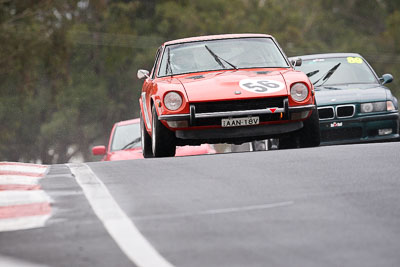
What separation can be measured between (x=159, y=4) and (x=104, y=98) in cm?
739

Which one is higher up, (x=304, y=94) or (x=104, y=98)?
(x=304, y=94)

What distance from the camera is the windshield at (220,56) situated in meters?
11.9

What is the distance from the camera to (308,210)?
5992 mm

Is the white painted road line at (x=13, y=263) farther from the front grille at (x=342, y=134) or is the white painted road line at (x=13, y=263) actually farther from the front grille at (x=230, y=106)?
the front grille at (x=342, y=134)

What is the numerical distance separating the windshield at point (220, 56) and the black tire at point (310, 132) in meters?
0.96

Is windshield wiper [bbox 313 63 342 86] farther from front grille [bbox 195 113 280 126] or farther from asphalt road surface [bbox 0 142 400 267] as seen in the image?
asphalt road surface [bbox 0 142 400 267]

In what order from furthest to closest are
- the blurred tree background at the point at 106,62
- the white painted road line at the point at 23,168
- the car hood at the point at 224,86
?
the blurred tree background at the point at 106,62 < the car hood at the point at 224,86 < the white painted road line at the point at 23,168

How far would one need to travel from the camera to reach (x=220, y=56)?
11984mm

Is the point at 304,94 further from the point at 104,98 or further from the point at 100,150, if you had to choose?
the point at 104,98

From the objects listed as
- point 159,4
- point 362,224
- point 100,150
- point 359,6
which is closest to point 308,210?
point 362,224

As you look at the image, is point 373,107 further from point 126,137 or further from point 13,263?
point 13,263

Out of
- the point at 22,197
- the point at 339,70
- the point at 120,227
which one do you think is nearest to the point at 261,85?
the point at 22,197

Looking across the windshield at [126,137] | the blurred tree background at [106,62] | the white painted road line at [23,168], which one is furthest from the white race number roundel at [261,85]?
the blurred tree background at [106,62]

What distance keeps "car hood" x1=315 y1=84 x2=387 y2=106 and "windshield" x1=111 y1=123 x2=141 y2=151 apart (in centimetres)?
324
